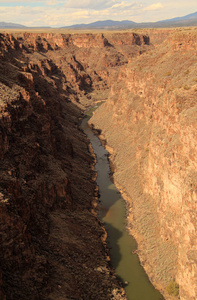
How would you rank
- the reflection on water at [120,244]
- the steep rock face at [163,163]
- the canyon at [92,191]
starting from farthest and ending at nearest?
the reflection on water at [120,244] < the steep rock face at [163,163] < the canyon at [92,191]

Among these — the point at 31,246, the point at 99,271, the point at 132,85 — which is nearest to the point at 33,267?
the point at 31,246

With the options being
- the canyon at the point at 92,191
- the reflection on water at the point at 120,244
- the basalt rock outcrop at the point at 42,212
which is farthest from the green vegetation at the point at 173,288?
the basalt rock outcrop at the point at 42,212

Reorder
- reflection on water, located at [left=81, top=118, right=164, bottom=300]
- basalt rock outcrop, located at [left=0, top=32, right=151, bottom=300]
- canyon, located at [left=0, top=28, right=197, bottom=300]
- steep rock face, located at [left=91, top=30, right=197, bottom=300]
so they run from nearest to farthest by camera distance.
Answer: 1. basalt rock outcrop, located at [left=0, top=32, right=151, bottom=300]
2. canyon, located at [left=0, top=28, right=197, bottom=300]
3. steep rock face, located at [left=91, top=30, right=197, bottom=300]
4. reflection on water, located at [left=81, top=118, right=164, bottom=300]

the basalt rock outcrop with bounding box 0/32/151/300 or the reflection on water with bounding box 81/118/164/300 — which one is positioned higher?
the basalt rock outcrop with bounding box 0/32/151/300

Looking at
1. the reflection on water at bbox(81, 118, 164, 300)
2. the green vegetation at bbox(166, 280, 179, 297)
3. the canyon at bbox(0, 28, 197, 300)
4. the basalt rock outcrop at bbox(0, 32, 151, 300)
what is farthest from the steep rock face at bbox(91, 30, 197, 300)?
the basalt rock outcrop at bbox(0, 32, 151, 300)

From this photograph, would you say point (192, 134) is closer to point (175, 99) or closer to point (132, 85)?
point (175, 99)

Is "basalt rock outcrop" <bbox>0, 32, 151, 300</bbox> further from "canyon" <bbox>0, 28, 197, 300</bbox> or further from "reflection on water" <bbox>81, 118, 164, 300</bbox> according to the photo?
"reflection on water" <bbox>81, 118, 164, 300</bbox>

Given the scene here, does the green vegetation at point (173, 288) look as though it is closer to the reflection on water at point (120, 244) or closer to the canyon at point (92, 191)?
the canyon at point (92, 191)
